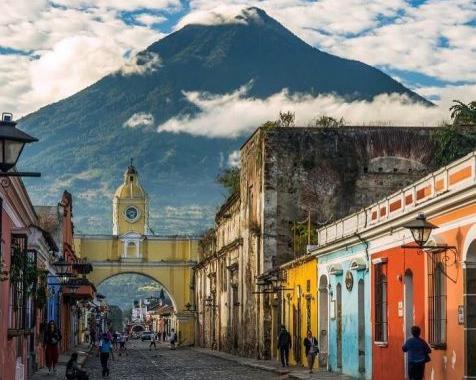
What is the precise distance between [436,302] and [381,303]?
5036 millimetres

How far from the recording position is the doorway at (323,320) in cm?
3262

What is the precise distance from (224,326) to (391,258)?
116ft

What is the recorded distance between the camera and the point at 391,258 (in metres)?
23.9

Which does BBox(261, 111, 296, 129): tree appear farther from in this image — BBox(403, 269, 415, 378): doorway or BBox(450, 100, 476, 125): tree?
BBox(403, 269, 415, 378): doorway

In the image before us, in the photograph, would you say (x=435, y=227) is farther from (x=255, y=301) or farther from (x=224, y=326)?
(x=224, y=326)

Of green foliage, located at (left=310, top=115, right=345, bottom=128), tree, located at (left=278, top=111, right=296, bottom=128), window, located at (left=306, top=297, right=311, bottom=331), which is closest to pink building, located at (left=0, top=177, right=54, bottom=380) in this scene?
window, located at (left=306, top=297, right=311, bottom=331)

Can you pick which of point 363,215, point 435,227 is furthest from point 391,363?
point 435,227

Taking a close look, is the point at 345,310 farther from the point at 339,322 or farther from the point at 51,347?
the point at 51,347

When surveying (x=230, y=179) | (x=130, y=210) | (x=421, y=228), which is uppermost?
(x=130, y=210)

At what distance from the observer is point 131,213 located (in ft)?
316

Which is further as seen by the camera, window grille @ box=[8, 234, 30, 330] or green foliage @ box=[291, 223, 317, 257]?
green foliage @ box=[291, 223, 317, 257]

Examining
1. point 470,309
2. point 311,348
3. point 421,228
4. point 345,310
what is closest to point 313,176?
point 311,348

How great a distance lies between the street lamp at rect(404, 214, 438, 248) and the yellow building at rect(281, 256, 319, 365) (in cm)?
1457

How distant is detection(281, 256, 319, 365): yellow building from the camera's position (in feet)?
111
